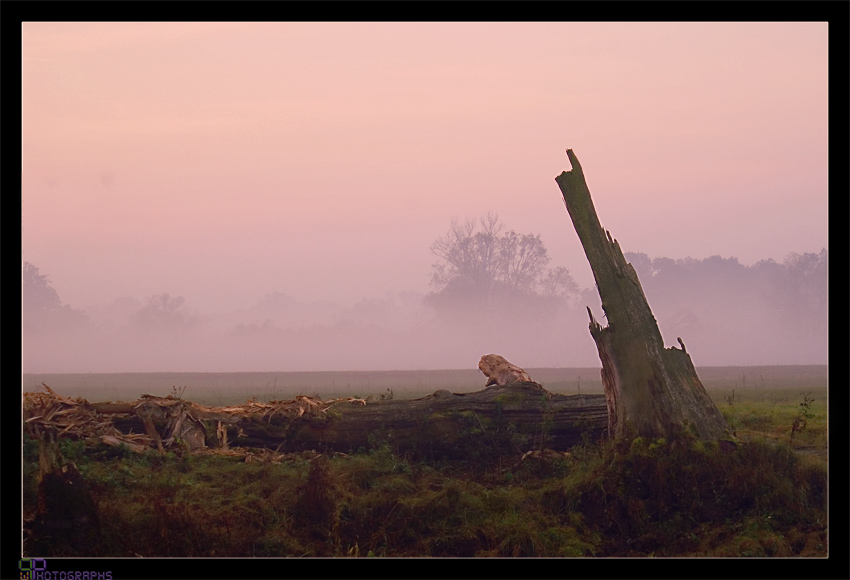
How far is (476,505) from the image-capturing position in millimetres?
10781

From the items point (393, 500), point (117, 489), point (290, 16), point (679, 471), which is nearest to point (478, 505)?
point (393, 500)

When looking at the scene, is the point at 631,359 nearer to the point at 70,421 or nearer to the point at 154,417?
the point at 154,417

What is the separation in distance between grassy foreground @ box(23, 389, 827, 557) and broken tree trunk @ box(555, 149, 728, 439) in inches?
18.4

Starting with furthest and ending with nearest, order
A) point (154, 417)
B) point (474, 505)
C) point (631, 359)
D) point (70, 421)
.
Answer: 1. point (154, 417)
2. point (70, 421)
3. point (631, 359)
4. point (474, 505)

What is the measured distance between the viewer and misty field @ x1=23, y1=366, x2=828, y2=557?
992cm

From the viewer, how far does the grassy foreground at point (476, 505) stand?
9930mm

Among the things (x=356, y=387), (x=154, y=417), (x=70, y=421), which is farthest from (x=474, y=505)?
(x=356, y=387)

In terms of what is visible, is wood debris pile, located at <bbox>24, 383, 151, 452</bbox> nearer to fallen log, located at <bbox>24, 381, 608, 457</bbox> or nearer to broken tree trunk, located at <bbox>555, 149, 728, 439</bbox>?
fallen log, located at <bbox>24, 381, 608, 457</bbox>

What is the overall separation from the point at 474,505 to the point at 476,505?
0.03m

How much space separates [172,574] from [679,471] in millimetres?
7654

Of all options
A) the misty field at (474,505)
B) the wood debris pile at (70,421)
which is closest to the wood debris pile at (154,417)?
the wood debris pile at (70,421)

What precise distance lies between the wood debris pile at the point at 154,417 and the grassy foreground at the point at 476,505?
0.71 m

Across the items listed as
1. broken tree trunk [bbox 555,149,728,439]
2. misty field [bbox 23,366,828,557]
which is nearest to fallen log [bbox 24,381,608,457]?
misty field [bbox 23,366,828,557]

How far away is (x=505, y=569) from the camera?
338 inches
